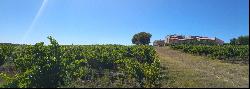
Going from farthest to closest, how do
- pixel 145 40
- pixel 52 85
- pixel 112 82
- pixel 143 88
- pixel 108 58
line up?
1. pixel 145 40
2. pixel 108 58
3. pixel 112 82
4. pixel 52 85
5. pixel 143 88

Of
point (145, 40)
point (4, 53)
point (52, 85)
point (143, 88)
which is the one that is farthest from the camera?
point (145, 40)

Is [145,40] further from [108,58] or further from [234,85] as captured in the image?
[234,85]

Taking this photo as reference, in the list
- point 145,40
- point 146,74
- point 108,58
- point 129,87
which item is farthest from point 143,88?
point 145,40

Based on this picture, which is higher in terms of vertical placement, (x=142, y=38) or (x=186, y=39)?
(x=186, y=39)

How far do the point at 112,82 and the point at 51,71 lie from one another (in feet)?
9.99

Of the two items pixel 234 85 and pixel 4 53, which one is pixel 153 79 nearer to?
pixel 234 85

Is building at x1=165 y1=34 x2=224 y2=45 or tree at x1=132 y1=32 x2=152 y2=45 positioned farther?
building at x1=165 y1=34 x2=224 y2=45

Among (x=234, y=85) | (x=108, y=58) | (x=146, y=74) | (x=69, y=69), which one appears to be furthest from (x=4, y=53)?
(x=234, y=85)

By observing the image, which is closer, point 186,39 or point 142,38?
point 142,38

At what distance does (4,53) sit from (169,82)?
18.6m

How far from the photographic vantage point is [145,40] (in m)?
119

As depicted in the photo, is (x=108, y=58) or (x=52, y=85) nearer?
(x=52, y=85)

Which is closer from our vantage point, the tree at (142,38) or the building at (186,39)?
the tree at (142,38)

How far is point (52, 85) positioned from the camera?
1812cm
